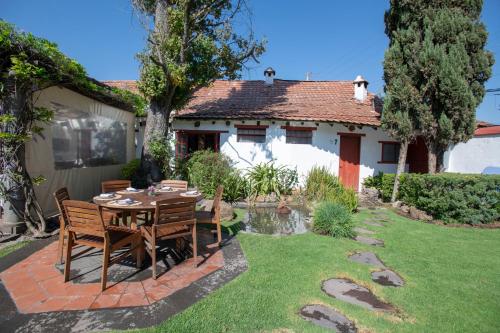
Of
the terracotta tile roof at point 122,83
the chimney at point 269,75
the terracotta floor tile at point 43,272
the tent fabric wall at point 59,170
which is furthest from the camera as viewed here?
the terracotta tile roof at point 122,83

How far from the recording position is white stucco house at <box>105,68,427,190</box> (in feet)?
34.7

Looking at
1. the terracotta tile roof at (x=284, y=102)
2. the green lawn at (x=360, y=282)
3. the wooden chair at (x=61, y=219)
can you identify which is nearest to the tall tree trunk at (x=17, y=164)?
the wooden chair at (x=61, y=219)

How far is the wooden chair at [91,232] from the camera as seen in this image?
10.2 feet

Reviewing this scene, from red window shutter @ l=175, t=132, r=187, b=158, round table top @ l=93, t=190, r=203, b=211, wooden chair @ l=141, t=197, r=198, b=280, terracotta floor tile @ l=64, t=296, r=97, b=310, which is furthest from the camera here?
red window shutter @ l=175, t=132, r=187, b=158

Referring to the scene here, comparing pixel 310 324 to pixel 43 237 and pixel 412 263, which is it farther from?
pixel 43 237

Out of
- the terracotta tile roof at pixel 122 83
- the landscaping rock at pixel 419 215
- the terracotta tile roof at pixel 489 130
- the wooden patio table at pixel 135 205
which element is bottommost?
the landscaping rock at pixel 419 215

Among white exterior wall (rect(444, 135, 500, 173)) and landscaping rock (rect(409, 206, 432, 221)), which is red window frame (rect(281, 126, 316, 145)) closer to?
landscaping rock (rect(409, 206, 432, 221))

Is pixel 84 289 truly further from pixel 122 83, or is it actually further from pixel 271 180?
pixel 122 83

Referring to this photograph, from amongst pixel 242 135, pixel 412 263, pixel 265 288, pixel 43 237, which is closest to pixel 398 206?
pixel 412 263

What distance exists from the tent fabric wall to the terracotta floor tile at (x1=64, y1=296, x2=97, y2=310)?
3.62 m

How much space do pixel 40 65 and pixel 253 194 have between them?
245 inches

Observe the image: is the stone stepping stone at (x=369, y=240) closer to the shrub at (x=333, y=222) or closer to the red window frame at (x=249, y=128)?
Answer: the shrub at (x=333, y=222)

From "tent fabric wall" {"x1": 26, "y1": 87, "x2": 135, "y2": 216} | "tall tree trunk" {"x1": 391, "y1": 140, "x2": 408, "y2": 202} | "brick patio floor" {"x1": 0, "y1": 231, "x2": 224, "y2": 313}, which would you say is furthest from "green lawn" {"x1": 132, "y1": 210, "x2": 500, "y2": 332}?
"tent fabric wall" {"x1": 26, "y1": 87, "x2": 135, "y2": 216}

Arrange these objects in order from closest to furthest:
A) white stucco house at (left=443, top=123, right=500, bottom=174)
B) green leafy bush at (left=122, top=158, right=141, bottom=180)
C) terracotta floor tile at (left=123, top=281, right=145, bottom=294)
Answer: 1. terracotta floor tile at (left=123, top=281, right=145, bottom=294)
2. green leafy bush at (left=122, top=158, right=141, bottom=180)
3. white stucco house at (left=443, top=123, right=500, bottom=174)
